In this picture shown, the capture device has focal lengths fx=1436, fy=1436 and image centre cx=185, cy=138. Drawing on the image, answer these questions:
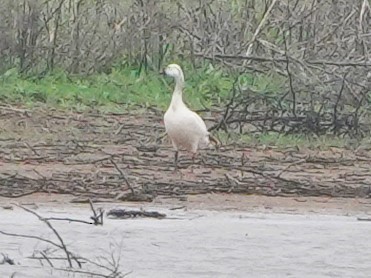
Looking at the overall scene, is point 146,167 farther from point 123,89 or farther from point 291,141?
point 123,89

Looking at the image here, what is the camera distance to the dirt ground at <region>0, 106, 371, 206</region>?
9.88 metres

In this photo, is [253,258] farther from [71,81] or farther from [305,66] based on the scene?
[71,81]

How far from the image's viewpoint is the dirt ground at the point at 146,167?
988 cm

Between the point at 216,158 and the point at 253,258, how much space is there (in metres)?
3.43

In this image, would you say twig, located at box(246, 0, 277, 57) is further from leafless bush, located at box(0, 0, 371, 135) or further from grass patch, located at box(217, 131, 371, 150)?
grass patch, located at box(217, 131, 371, 150)

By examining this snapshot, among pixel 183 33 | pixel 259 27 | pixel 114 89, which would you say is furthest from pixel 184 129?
pixel 183 33

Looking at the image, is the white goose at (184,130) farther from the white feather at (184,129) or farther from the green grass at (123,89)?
the green grass at (123,89)

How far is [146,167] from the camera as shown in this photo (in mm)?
10648

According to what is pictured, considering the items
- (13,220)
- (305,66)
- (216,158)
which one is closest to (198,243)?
(13,220)

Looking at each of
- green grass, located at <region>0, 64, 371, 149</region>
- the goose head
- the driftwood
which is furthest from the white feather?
the driftwood

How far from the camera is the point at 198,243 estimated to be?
8.12 m

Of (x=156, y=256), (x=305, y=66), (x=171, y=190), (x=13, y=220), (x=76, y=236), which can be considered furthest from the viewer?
(x=305, y=66)

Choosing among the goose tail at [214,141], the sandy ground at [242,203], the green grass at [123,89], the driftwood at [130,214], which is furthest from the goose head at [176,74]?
the driftwood at [130,214]

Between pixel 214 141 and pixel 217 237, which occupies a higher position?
pixel 217 237
